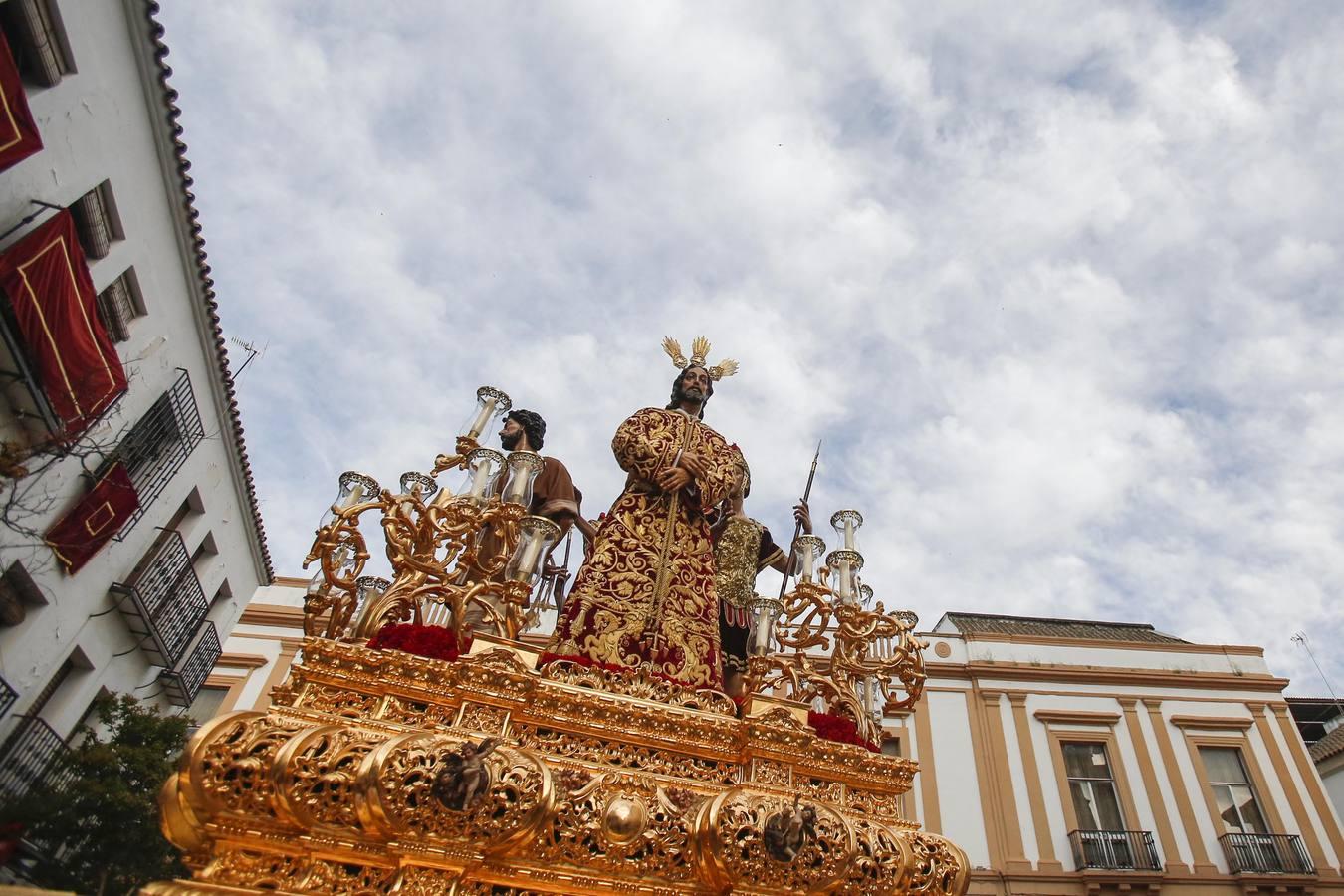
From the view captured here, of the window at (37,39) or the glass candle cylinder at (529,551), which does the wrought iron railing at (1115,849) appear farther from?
the window at (37,39)

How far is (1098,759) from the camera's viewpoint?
13.2 m

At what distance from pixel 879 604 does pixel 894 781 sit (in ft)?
3.06

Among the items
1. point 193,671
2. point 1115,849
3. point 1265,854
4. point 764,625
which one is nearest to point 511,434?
point 764,625

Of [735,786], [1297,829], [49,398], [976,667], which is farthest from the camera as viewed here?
[976,667]

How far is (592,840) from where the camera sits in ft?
7.78

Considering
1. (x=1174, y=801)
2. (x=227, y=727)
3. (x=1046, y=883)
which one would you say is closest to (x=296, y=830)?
(x=227, y=727)

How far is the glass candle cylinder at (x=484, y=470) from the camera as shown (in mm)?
3641

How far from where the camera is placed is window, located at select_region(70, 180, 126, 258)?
28.8ft

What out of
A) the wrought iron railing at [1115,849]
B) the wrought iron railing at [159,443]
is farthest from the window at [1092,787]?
the wrought iron railing at [159,443]

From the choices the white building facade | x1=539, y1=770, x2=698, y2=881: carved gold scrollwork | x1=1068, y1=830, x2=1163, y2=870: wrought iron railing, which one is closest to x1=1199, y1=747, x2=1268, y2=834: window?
x1=1068, y1=830, x2=1163, y2=870: wrought iron railing

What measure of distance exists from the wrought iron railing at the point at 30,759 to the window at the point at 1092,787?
46.2ft

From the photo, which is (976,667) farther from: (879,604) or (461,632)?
(461,632)

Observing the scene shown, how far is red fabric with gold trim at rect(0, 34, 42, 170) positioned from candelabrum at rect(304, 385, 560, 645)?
5.99 metres

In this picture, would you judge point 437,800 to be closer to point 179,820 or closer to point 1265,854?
point 179,820
